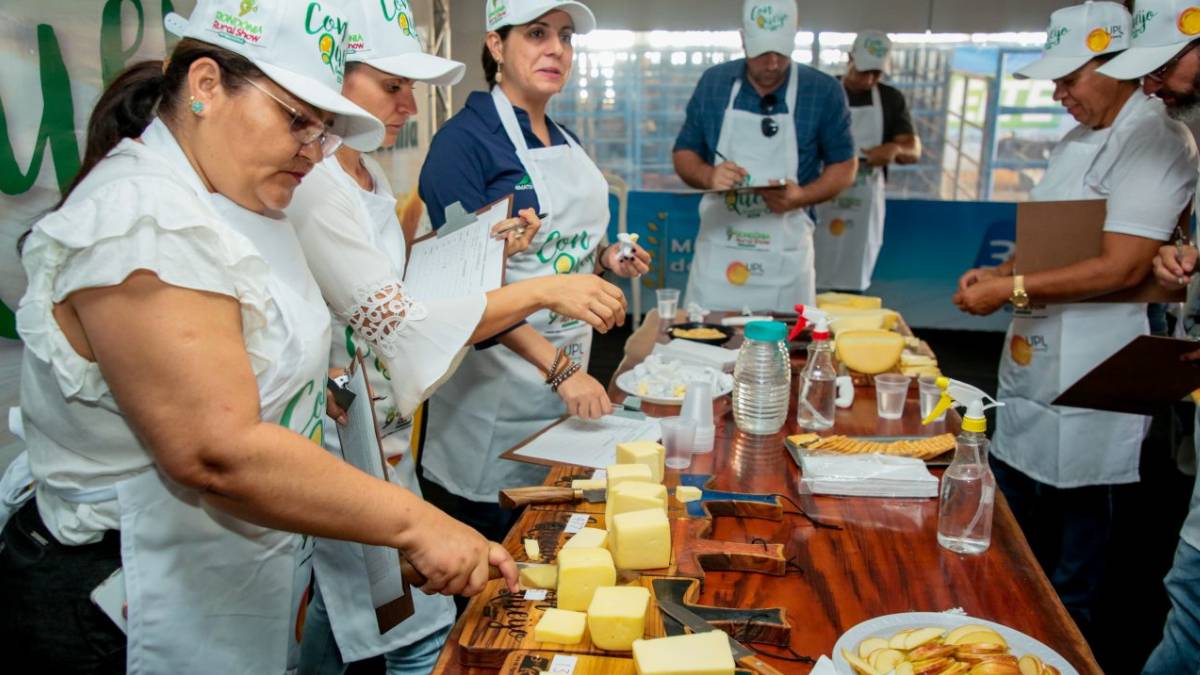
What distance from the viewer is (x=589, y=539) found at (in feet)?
4.71

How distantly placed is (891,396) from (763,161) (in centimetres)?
166

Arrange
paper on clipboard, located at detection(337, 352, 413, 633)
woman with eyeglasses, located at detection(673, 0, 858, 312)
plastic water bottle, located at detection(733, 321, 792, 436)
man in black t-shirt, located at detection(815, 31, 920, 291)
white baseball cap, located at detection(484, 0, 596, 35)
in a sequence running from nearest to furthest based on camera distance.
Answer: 1. paper on clipboard, located at detection(337, 352, 413, 633)
2. plastic water bottle, located at detection(733, 321, 792, 436)
3. white baseball cap, located at detection(484, 0, 596, 35)
4. woman with eyeglasses, located at detection(673, 0, 858, 312)
5. man in black t-shirt, located at detection(815, 31, 920, 291)

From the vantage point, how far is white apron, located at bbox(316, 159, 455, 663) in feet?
6.07

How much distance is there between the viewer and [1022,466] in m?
2.84

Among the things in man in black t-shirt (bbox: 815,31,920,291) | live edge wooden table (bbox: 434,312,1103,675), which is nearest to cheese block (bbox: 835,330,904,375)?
live edge wooden table (bbox: 434,312,1103,675)

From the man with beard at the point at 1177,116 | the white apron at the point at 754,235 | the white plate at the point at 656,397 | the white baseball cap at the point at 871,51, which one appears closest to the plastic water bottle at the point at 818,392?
the white plate at the point at 656,397

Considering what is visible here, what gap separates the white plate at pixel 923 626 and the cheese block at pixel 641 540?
0.31m

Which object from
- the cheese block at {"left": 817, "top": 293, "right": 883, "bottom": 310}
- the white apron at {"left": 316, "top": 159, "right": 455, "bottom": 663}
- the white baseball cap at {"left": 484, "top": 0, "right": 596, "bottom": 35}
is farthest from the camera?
the cheese block at {"left": 817, "top": 293, "right": 883, "bottom": 310}

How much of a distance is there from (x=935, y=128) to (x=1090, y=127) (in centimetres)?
441

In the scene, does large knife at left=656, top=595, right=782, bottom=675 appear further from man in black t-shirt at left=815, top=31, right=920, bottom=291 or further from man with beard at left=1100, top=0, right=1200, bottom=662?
man in black t-shirt at left=815, top=31, right=920, bottom=291

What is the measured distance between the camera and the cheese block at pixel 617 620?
1.20 m

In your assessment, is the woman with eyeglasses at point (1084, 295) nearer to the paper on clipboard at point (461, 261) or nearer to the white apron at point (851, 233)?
the paper on clipboard at point (461, 261)

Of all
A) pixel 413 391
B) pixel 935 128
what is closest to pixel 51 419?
pixel 413 391

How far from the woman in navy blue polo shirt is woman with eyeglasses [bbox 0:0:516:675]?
0.98 m
